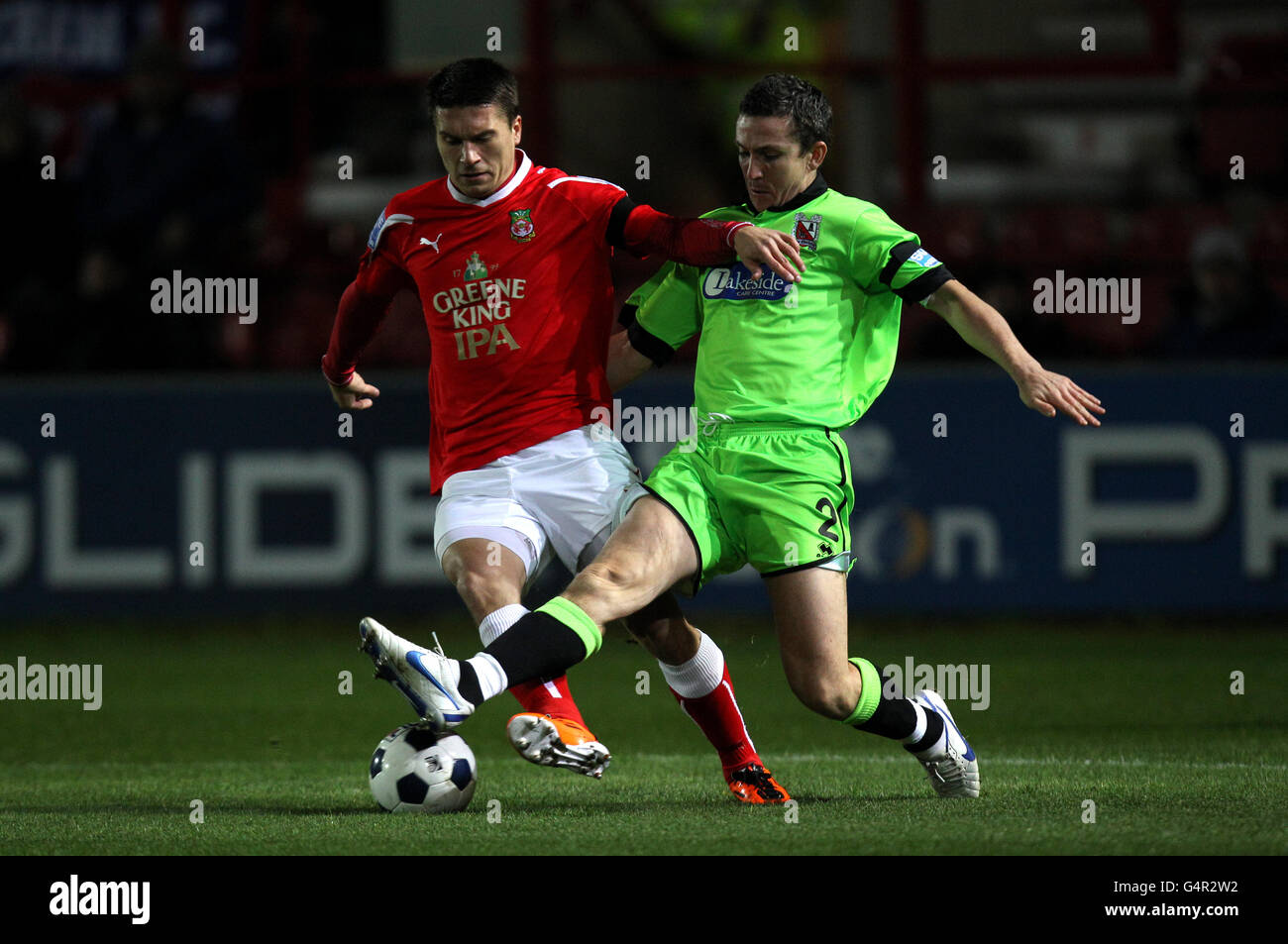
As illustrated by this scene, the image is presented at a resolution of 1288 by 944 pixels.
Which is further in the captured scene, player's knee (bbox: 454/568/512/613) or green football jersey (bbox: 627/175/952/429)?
green football jersey (bbox: 627/175/952/429)

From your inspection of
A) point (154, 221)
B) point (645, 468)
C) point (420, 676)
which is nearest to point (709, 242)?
point (420, 676)

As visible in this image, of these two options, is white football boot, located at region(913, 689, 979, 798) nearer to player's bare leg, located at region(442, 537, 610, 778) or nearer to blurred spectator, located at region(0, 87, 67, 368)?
player's bare leg, located at region(442, 537, 610, 778)

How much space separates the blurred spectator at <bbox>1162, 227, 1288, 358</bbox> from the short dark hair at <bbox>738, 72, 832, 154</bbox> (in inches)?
222

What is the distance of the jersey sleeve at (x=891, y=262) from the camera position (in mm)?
5340

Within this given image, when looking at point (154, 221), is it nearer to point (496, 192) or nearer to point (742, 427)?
point (496, 192)

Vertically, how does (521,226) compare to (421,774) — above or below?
above

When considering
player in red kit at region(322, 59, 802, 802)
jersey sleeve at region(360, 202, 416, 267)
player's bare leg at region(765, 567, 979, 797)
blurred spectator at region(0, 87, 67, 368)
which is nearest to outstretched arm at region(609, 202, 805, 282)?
player in red kit at region(322, 59, 802, 802)

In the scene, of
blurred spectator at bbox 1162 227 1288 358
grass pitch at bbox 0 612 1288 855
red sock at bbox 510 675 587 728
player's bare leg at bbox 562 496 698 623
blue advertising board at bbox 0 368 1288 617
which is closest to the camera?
grass pitch at bbox 0 612 1288 855

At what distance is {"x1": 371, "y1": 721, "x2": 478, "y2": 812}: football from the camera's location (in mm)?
5395

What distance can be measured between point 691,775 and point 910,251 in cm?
190

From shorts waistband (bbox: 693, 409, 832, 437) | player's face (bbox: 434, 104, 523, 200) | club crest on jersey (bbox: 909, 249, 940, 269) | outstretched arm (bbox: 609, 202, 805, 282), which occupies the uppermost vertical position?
player's face (bbox: 434, 104, 523, 200)

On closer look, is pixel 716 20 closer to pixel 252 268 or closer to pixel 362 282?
pixel 252 268

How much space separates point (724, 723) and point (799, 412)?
0.98m

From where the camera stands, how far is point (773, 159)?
17.8ft
